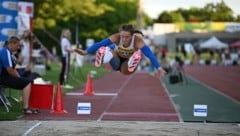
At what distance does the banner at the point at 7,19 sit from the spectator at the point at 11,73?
4.10m

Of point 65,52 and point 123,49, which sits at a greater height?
point 123,49

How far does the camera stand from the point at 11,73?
1128 centimetres

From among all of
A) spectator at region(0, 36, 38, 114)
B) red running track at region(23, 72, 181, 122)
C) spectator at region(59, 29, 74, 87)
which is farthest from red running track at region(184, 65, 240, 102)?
spectator at region(0, 36, 38, 114)

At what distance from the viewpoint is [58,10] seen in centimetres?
5347

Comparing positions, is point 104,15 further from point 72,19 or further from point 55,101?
point 55,101

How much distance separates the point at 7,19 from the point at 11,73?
4.87 m

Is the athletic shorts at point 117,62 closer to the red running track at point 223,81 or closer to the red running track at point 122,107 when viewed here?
the red running track at point 122,107

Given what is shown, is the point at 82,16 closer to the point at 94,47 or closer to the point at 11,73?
the point at 11,73

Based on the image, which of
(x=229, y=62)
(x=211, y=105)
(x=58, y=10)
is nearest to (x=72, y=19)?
(x=58, y=10)

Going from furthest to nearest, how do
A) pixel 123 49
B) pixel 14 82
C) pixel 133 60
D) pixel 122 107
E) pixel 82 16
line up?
pixel 82 16, pixel 122 107, pixel 14 82, pixel 123 49, pixel 133 60

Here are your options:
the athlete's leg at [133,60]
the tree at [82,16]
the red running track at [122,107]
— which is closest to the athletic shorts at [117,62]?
the athlete's leg at [133,60]

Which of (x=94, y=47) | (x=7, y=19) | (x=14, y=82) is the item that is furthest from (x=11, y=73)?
(x=7, y=19)

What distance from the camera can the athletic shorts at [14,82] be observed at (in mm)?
11289

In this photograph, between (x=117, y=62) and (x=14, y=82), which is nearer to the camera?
(x=117, y=62)
